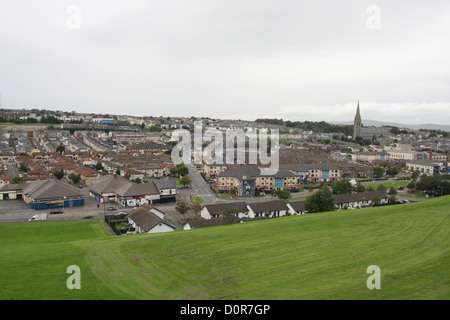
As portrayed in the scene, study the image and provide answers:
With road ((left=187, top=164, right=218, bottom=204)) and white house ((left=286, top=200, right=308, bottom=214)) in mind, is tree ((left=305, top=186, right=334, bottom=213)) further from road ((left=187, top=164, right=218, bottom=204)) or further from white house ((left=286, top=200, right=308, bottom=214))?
road ((left=187, top=164, right=218, bottom=204))

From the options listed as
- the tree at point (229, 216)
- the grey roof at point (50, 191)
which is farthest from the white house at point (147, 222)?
the grey roof at point (50, 191)

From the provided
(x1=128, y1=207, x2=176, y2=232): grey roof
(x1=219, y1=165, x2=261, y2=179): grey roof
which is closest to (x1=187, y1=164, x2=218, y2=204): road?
(x1=219, y1=165, x2=261, y2=179): grey roof

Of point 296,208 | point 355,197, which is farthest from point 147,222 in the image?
point 355,197

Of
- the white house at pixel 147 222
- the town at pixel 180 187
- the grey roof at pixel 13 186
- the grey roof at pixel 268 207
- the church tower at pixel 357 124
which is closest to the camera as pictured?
the white house at pixel 147 222

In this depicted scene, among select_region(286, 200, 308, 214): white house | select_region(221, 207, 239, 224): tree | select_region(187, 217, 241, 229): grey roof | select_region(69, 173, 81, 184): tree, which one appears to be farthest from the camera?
select_region(69, 173, 81, 184): tree

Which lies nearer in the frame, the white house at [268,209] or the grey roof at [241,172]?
the white house at [268,209]

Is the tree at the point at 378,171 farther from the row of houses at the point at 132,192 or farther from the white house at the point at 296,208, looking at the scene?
the row of houses at the point at 132,192
